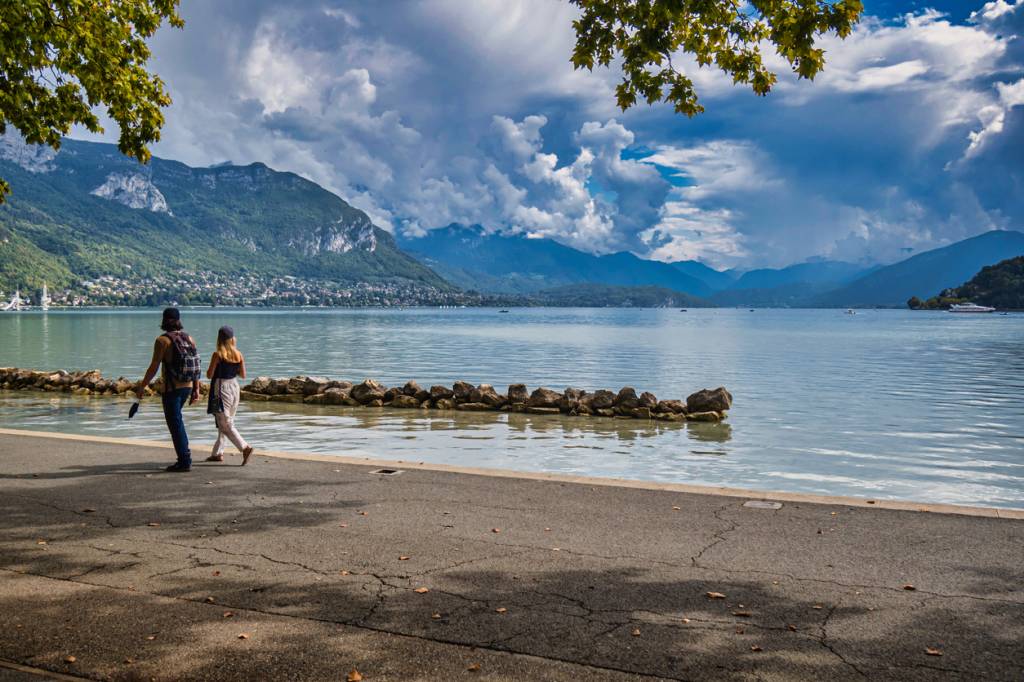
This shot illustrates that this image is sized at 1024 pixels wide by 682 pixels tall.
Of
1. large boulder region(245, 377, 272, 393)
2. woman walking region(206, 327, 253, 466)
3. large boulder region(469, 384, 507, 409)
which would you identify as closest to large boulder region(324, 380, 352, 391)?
large boulder region(245, 377, 272, 393)

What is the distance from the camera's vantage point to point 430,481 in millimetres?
10219

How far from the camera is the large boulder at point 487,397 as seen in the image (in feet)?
77.0

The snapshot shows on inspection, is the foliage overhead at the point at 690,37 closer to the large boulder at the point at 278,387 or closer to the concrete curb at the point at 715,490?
the concrete curb at the point at 715,490

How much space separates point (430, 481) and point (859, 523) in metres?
4.94

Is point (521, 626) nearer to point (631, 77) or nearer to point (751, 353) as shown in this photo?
point (631, 77)

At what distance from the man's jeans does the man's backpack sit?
186 millimetres

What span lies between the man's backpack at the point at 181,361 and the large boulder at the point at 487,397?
1273 cm

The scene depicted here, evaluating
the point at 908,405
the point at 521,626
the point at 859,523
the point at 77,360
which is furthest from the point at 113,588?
the point at 77,360

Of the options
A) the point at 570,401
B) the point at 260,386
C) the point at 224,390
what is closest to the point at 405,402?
the point at 570,401

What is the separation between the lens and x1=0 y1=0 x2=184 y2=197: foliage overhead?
1009 cm

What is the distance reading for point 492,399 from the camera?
23578 millimetres

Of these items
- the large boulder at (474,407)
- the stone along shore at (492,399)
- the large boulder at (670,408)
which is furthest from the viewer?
the large boulder at (474,407)

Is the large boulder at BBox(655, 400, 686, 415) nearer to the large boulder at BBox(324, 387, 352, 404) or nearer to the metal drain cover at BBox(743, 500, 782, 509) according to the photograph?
the large boulder at BBox(324, 387, 352, 404)

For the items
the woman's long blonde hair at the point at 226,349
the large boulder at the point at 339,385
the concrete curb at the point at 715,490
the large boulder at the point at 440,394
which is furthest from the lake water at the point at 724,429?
the woman's long blonde hair at the point at 226,349
